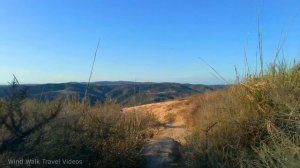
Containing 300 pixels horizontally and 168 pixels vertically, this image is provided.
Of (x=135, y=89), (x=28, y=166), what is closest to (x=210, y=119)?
(x=28, y=166)

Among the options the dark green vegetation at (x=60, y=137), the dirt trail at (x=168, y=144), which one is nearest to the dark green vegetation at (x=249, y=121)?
the dirt trail at (x=168, y=144)

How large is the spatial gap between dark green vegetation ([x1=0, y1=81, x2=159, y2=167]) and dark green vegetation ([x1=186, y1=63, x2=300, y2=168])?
3.28 feet

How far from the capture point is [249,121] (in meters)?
7.09

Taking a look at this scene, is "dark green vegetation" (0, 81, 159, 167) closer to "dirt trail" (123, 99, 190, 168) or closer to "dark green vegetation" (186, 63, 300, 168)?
"dirt trail" (123, 99, 190, 168)

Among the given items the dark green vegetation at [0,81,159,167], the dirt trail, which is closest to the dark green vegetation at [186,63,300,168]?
the dirt trail

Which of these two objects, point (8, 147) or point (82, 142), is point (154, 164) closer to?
point (82, 142)

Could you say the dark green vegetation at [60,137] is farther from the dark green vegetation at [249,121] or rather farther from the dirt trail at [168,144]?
the dark green vegetation at [249,121]

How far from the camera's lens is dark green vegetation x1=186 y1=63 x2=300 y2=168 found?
20.2ft

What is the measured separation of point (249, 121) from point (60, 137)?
9.05ft

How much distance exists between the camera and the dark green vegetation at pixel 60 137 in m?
5.85

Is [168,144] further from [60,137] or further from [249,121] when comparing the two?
[60,137]

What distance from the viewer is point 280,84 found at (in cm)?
694

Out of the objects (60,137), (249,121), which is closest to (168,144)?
(249,121)

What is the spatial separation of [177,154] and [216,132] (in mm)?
744
